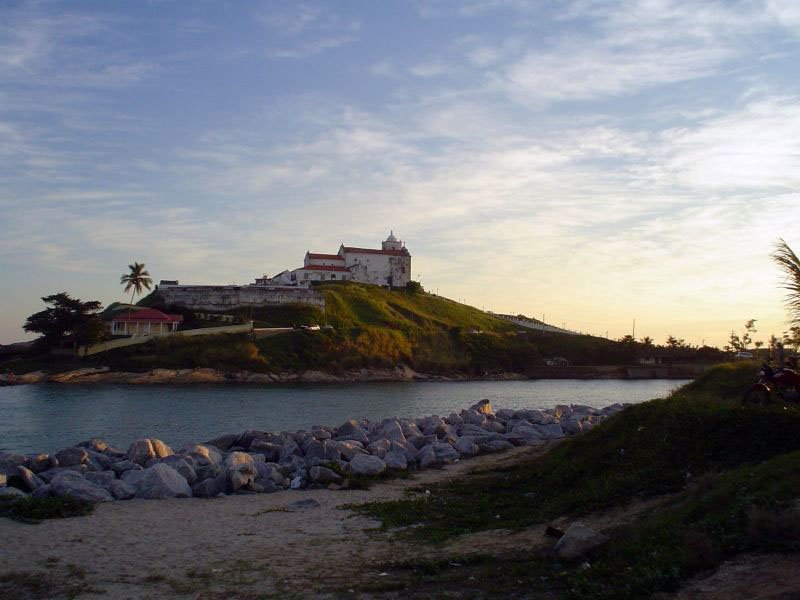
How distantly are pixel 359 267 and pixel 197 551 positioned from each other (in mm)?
122148

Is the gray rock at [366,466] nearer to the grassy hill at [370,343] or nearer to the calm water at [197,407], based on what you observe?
the calm water at [197,407]

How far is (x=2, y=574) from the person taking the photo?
10.0 metres

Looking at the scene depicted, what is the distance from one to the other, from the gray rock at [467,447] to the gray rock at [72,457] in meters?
11.5

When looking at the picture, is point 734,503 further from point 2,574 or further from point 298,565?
point 2,574

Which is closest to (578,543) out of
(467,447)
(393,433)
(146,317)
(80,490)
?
(80,490)

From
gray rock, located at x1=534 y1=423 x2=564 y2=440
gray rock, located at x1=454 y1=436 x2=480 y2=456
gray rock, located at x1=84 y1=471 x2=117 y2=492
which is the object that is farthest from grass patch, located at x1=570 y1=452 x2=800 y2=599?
gray rock, located at x1=534 y1=423 x2=564 y2=440

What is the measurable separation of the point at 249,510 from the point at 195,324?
83549 millimetres

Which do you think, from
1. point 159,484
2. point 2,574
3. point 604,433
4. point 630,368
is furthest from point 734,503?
point 630,368

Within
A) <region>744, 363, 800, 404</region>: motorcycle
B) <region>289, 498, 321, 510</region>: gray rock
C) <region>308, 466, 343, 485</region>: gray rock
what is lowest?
<region>289, 498, 321, 510</region>: gray rock

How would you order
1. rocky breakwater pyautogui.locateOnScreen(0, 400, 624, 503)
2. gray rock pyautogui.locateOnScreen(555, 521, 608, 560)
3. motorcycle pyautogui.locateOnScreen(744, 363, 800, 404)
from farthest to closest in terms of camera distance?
1. rocky breakwater pyautogui.locateOnScreen(0, 400, 624, 503)
2. motorcycle pyautogui.locateOnScreen(744, 363, 800, 404)
3. gray rock pyautogui.locateOnScreen(555, 521, 608, 560)

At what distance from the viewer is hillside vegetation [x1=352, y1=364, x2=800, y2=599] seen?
7.56 metres

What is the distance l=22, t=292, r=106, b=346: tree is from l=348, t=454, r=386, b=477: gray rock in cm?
6724

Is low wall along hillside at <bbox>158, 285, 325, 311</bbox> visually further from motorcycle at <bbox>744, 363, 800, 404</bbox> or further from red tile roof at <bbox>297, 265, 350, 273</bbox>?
motorcycle at <bbox>744, 363, 800, 404</bbox>

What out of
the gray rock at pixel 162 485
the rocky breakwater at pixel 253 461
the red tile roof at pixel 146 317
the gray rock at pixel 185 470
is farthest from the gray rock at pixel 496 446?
the red tile roof at pixel 146 317
